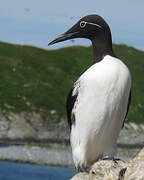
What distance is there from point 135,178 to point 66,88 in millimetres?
83543

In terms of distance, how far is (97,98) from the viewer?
38.0 feet

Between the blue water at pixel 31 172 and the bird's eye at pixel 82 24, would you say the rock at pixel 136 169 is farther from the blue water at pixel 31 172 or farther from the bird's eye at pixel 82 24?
the blue water at pixel 31 172

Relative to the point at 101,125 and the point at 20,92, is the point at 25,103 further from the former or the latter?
the point at 101,125

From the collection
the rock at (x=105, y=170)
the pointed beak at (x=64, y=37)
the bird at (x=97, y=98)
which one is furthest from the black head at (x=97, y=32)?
the rock at (x=105, y=170)

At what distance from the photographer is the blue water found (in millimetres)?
51656

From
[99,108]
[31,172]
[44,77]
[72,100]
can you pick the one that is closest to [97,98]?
[99,108]

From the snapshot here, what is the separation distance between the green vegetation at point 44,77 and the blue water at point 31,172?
1897cm

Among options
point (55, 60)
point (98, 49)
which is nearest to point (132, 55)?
point (55, 60)

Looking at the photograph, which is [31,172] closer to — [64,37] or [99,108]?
[64,37]

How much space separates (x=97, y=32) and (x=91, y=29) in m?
0.16

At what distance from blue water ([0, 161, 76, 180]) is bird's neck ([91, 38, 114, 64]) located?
39.2 meters

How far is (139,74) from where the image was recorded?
103375mm

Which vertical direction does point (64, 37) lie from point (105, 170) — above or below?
above

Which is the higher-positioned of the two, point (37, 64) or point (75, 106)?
point (75, 106)
